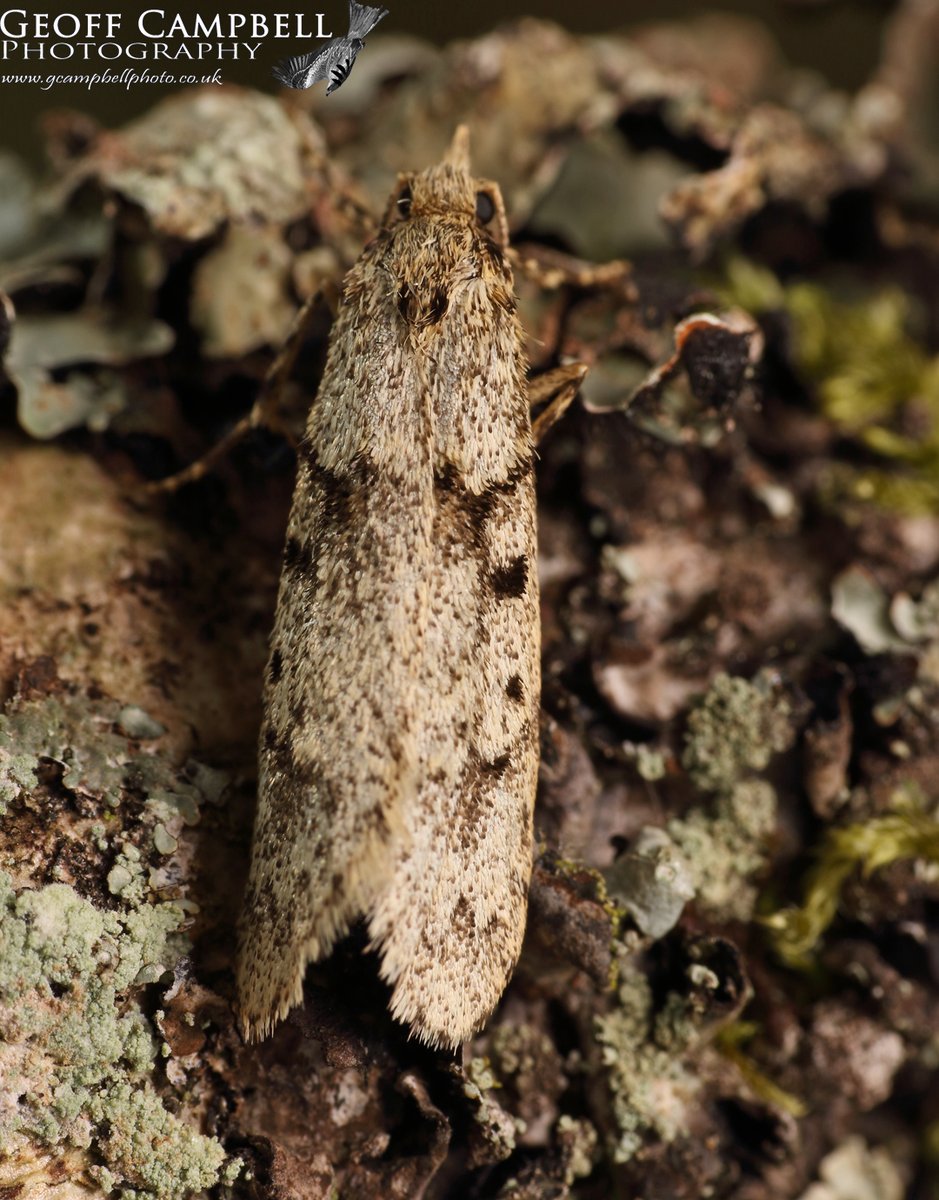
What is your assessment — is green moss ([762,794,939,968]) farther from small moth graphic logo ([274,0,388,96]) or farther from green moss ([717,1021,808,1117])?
small moth graphic logo ([274,0,388,96])

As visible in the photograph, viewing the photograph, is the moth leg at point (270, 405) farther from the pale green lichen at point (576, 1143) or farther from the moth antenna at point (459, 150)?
the pale green lichen at point (576, 1143)

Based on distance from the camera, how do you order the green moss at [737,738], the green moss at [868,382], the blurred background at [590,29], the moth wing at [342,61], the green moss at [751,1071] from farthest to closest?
the blurred background at [590,29], the green moss at [868,382], the moth wing at [342,61], the green moss at [737,738], the green moss at [751,1071]

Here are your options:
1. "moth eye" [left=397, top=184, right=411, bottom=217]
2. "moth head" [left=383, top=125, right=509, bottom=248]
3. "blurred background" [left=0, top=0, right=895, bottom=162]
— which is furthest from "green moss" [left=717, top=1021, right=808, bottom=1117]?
"blurred background" [left=0, top=0, right=895, bottom=162]

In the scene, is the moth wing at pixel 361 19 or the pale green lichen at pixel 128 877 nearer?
the pale green lichen at pixel 128 877

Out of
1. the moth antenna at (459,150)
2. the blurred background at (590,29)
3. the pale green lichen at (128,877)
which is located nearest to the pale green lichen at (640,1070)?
the pale green lichen at (128,877)

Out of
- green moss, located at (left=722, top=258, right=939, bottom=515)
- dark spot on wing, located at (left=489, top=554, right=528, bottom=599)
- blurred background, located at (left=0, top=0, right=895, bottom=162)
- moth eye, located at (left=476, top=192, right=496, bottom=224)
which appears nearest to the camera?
dark spot on wing, located at (left=489, top=554, right=528, bottom=599)

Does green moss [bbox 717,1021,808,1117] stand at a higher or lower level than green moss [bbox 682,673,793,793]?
lower

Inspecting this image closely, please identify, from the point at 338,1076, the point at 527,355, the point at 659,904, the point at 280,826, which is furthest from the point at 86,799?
the point at 527,355
